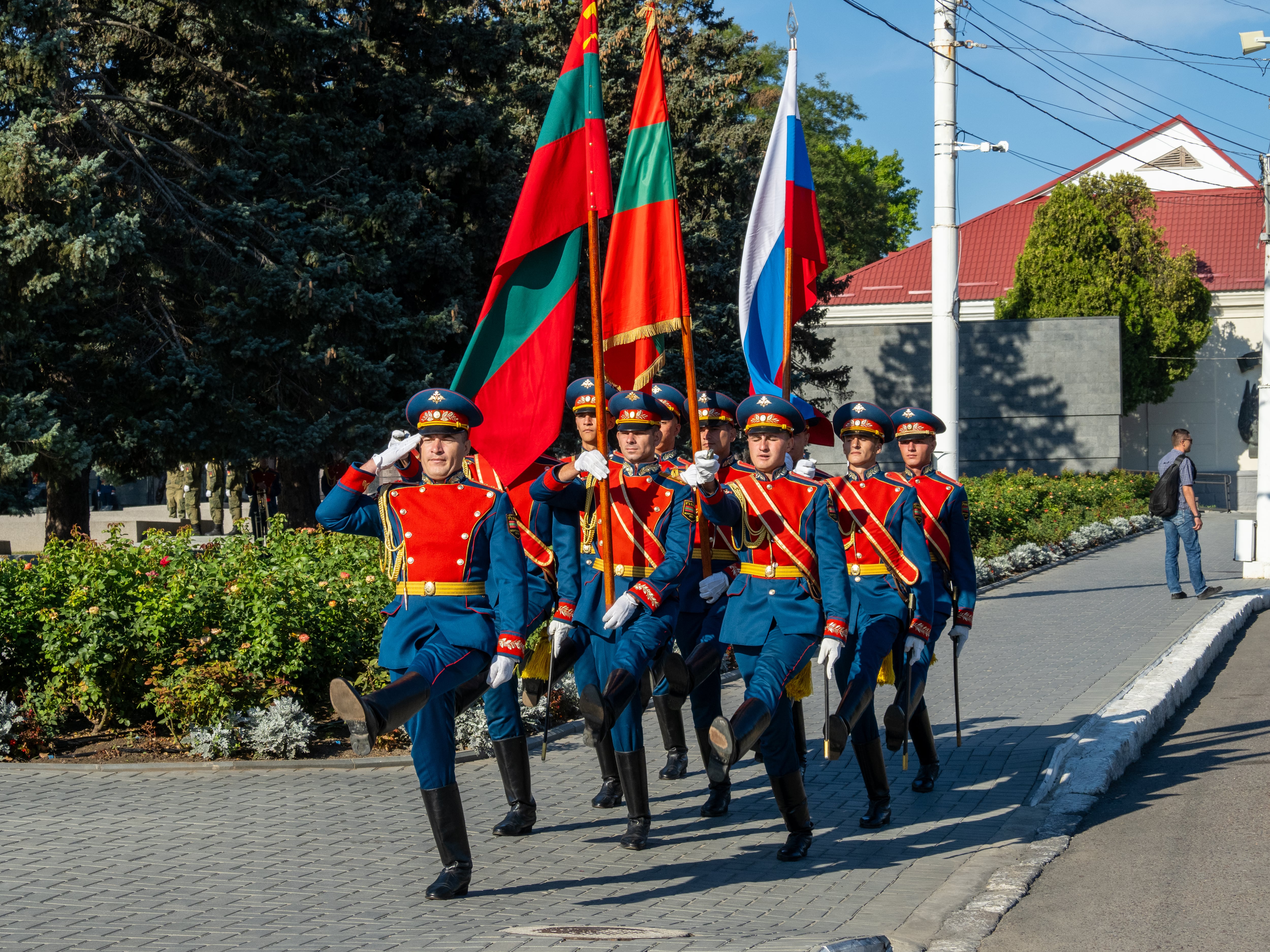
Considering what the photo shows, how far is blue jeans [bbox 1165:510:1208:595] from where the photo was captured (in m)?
15.9

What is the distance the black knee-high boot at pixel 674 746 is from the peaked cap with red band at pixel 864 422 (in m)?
1.82

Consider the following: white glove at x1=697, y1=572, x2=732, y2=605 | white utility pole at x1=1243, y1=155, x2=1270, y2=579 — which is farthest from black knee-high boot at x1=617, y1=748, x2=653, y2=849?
white utility pole at x1=1243, y1=155, x2=1270, y2=579

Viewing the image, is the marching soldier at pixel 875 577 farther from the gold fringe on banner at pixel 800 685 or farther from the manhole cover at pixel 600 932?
the manhole cover at pixel 600 932

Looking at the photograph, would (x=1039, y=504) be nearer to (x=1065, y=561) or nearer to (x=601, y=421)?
(x=1065, y=561)

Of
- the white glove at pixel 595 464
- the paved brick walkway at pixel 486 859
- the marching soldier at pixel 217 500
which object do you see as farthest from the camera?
the marching soldier at pixel 217 500

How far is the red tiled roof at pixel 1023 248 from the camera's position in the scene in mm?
49656

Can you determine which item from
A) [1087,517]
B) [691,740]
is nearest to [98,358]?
[691,740]

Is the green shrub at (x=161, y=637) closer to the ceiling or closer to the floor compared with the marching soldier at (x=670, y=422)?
closer to the floor

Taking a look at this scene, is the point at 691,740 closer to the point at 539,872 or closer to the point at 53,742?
the point at 539,872

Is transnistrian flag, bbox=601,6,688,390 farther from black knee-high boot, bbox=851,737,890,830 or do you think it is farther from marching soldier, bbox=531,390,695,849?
black knee-high boot, bbox=851,737,890,830

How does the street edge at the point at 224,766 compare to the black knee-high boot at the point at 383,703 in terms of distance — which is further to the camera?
the street edge at the point at 224,766

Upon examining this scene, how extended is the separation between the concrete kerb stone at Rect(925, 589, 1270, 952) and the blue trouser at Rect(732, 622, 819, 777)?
3.18 feet

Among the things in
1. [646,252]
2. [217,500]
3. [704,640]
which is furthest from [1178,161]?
[704,640]

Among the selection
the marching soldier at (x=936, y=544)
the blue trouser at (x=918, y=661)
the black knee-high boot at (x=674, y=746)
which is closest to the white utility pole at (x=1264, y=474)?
the marching soldier at (x=936, y=544)
